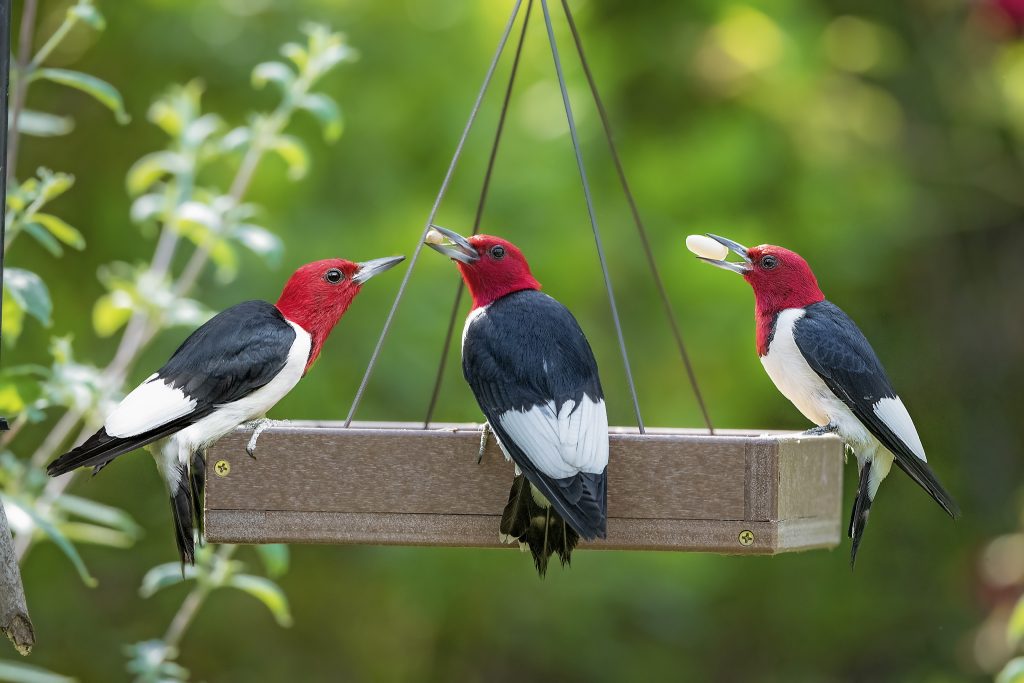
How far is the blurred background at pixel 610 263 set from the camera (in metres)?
5.92

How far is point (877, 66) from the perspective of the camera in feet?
25.0

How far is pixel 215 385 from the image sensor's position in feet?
9.32

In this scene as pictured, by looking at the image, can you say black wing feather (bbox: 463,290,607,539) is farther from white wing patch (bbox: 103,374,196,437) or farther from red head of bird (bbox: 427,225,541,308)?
white wing patch (bbox: 103,374,196,437)

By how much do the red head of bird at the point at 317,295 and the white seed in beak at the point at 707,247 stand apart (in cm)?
72

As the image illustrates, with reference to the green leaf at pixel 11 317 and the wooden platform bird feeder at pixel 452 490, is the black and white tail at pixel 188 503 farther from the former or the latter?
the green leaf at pixel 11 317

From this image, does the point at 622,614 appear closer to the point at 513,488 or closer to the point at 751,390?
the point at 751,390

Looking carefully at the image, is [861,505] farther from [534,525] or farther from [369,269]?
[369,269]

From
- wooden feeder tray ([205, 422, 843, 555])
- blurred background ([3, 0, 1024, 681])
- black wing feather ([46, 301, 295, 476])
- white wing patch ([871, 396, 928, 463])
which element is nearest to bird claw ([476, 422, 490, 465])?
wooden feeder tray ([205, 422, 843, 555])

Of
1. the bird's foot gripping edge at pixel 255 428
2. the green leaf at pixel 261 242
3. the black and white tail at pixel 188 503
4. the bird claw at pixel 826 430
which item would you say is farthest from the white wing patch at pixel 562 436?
the green leaf at pixel 261 242

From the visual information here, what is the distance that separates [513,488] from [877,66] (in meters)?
5.69

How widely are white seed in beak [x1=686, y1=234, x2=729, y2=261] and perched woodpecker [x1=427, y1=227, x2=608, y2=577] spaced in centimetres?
44

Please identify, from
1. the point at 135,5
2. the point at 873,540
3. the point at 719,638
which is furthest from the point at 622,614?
the point at 135,5

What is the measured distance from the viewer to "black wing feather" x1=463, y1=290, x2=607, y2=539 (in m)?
2.48

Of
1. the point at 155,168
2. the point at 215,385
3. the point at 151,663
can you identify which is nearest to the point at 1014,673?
the point at 215,385
